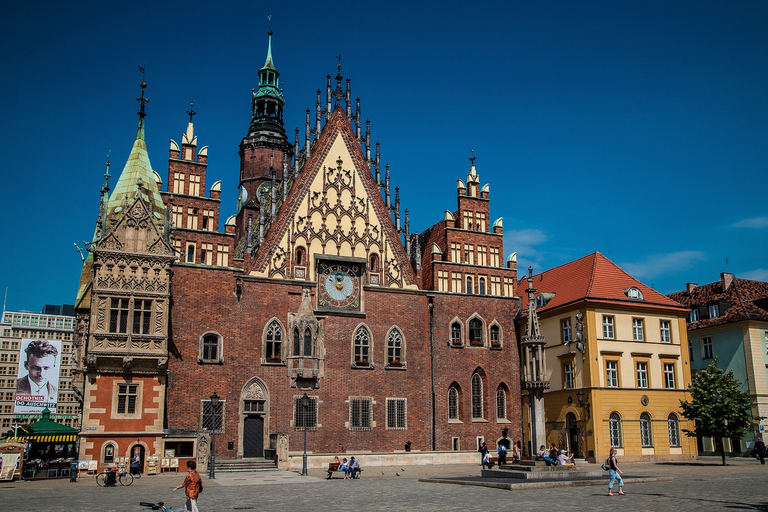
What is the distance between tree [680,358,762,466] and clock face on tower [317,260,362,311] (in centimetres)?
2080

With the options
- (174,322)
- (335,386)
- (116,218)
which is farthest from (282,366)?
(116,218)

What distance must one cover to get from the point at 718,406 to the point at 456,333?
624 inches

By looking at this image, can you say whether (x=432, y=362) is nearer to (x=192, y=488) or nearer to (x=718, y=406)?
(x=718, y=406)

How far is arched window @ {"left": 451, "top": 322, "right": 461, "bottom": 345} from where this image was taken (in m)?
45.7

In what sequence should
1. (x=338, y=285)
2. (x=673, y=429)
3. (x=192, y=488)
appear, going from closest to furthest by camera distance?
(x=192, y=488), (x=338, y=285), (x=673, y=429)

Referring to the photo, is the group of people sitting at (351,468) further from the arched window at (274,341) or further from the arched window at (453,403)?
the arched window at (453,403)

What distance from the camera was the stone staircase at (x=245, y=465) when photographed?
1439 inches

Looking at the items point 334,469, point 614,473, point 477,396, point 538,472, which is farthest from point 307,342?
point 614,473

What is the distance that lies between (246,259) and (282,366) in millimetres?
6601

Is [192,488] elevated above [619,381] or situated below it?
below

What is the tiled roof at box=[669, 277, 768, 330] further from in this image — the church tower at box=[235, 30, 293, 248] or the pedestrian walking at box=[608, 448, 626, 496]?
the church tower at box=[235, 30, 293, 248]

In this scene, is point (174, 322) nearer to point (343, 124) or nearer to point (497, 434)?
point (343, 124)

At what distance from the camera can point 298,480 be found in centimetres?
2994

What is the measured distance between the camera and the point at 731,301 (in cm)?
5412
